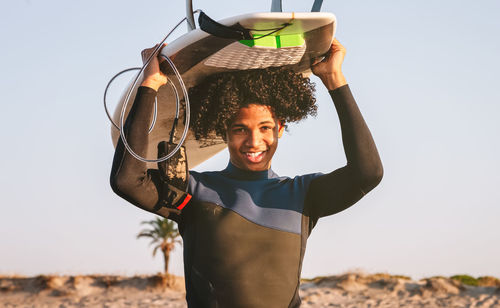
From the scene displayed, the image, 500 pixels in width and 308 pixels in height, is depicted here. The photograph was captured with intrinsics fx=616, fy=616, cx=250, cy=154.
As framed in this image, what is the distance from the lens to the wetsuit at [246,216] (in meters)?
3.33

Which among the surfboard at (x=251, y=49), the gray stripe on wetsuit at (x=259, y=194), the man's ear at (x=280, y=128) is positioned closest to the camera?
the surfboard at (x=251, y=49)

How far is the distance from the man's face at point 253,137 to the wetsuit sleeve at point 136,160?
1.88ft

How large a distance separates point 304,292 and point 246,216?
71.8 ft

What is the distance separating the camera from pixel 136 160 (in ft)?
10.8

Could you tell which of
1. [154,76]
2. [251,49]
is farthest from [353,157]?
[154,76]

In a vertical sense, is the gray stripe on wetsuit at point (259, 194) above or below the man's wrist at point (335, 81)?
below

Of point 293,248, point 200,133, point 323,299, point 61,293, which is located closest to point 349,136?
point 293,248

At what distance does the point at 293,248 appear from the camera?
137 inches

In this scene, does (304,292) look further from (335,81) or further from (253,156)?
(335,81)

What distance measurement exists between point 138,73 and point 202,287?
4.10 ft

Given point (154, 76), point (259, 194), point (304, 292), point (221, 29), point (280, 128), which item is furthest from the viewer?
point (304, 292)

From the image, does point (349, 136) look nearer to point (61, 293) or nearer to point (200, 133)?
point (200, 133)

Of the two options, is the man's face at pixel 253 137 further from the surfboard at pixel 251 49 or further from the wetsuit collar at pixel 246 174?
the surfboard at pixel 251 49

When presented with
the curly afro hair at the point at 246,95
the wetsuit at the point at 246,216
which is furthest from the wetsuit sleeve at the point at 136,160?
the curly afro hair at the point at 246,95
